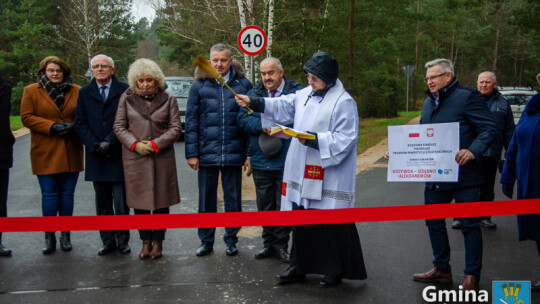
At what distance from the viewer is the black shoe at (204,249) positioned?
5699 mm

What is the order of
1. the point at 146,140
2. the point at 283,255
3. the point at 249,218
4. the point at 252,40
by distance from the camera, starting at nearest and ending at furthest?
the point at 249,218 → the point at 283,255 → the point at 146,140 → the point at 252,40

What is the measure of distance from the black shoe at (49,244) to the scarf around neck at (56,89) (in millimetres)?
1370

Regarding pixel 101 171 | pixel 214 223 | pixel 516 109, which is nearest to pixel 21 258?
pixel 101 171

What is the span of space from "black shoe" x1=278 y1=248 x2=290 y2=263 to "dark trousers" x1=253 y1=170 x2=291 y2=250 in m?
0.05

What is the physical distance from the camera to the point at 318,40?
20016mm

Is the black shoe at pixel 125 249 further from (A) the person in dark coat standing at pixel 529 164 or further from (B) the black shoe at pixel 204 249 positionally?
(A) the person in dark coat standing at pixel 529 164

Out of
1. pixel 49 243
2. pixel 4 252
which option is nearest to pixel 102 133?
pixel 49 243

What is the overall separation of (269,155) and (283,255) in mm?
1008

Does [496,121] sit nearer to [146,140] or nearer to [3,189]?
[146,140]

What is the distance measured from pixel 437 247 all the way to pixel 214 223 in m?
2.21

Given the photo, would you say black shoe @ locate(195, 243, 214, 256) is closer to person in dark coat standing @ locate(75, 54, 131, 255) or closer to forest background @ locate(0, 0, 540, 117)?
person in dark coat standing @ locate(75, 54, 131, 255)

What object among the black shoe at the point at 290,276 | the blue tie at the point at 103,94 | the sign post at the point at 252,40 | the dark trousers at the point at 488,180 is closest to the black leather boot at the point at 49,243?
the blue tie at the point at 103,94

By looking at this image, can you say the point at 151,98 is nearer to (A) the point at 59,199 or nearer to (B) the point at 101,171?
(B) the point at 101,171

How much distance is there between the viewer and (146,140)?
559 centimetres
